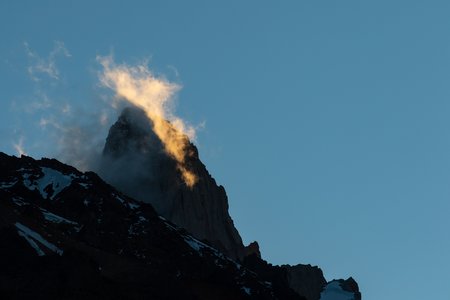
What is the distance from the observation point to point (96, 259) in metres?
137

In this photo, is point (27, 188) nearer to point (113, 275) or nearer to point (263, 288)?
point (263, 288)

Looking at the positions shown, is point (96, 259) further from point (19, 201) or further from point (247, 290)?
point (247, 290)

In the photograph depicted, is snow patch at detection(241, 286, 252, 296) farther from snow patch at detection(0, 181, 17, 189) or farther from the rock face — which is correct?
snow patch at detection(0, 181, 17, 189)

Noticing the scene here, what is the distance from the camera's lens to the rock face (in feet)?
291

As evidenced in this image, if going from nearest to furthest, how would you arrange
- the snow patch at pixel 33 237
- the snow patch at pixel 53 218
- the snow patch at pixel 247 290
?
the snow patch at pixel 33 237 → the snow patch at pixel 53 218 → the snow patch at pixel 247 290

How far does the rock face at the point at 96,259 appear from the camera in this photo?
88688 millimetres

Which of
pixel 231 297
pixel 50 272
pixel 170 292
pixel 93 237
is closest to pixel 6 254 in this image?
pixel 50 272

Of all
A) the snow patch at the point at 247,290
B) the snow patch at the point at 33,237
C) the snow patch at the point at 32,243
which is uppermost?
the snow patch at the point at 247,290

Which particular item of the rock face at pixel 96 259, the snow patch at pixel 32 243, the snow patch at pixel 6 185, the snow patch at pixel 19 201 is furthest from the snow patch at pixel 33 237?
the snow patch at pixel 6 185

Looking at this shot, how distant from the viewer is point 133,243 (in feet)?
597

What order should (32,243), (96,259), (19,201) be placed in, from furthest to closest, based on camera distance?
(19,201) < (96,259) < (32,243)

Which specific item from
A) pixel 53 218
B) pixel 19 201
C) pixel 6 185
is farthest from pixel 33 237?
pixel 6 185

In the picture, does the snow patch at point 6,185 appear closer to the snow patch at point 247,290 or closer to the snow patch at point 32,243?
the snow patch at point 247,290

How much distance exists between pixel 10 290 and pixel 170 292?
86.8ft
